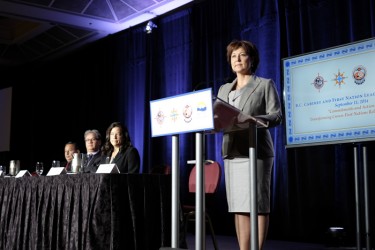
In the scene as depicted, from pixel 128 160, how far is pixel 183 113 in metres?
1.78

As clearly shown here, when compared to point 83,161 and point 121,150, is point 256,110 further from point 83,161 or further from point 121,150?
point 121,150

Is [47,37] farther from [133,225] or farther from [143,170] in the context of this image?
[133,225]

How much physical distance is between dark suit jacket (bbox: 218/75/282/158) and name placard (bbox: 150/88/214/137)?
343 mm

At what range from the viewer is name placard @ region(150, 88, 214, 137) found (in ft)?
6.48

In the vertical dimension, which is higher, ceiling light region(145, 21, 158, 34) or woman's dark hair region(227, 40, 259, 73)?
ceiling light region(145, 21, 158, 34)

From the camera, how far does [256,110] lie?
2.35 meters

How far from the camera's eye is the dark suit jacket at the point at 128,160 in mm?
3768

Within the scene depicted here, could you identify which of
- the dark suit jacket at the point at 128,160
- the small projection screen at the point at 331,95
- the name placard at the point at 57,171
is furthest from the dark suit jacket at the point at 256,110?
the dark suit jacket at the point at 128,160

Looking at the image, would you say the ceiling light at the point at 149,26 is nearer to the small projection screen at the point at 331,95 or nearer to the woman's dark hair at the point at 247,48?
the small projection screen at the point at 331,95

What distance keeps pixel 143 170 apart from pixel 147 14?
2.17 m

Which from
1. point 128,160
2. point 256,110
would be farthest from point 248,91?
point 128,160

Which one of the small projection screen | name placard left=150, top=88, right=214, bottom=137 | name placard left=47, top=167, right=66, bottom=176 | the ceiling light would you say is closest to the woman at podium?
name placard left=150, top=88, right=214, bottom=137

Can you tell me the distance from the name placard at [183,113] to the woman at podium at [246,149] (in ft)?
1.13

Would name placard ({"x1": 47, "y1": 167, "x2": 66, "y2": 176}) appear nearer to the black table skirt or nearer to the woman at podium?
the black table skirt
